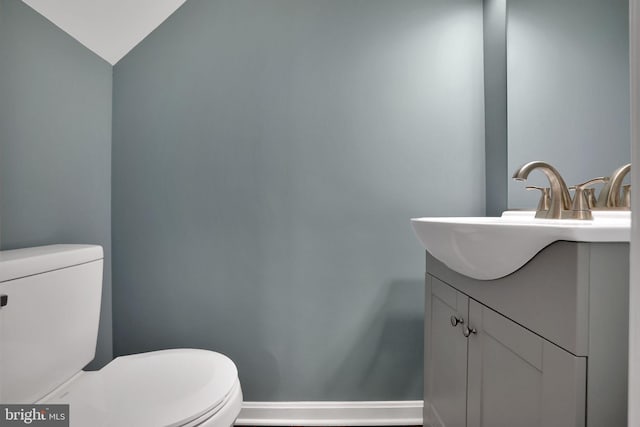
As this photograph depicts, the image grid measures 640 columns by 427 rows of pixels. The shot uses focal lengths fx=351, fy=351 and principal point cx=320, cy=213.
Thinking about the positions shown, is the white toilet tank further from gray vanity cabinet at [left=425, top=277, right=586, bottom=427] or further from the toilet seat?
gray vanity cabinet at [left=425, top=277, right=586, bottom=427]

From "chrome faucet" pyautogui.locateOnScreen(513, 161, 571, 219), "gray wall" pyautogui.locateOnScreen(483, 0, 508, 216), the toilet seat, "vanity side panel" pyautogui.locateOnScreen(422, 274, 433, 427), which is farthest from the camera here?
"gray wall" pyautogui.locateOnScreen(483, 0, 508, 216)

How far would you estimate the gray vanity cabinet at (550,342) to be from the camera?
0.53m

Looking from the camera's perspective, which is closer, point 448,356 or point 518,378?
point 518,378

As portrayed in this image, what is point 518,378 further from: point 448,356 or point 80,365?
point 80,365

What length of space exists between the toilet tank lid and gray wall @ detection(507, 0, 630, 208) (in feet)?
4.96

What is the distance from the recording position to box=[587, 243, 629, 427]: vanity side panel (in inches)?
20.8

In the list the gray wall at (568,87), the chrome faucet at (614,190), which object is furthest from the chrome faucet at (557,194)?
the gray wall at (568,87)

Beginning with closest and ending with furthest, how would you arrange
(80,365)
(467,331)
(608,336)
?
1. (608,336)
2. (467,331)
3. (80,365)

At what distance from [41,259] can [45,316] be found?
0.16 m

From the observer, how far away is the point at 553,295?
0.58m

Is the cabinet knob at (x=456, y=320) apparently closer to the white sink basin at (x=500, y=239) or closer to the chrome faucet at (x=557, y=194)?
the white sink basin at (x=500, y=239)

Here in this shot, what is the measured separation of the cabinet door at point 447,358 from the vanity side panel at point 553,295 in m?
0.21

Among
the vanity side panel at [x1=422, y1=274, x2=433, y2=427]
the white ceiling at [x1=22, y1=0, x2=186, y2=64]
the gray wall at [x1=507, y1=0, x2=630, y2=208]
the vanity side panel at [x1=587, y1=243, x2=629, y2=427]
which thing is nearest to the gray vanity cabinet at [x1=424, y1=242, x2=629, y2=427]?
the vanity side panel at [x1=587, y1=243, x2=629, y2=427]

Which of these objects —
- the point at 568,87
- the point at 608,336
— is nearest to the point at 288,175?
the point at 568,87
